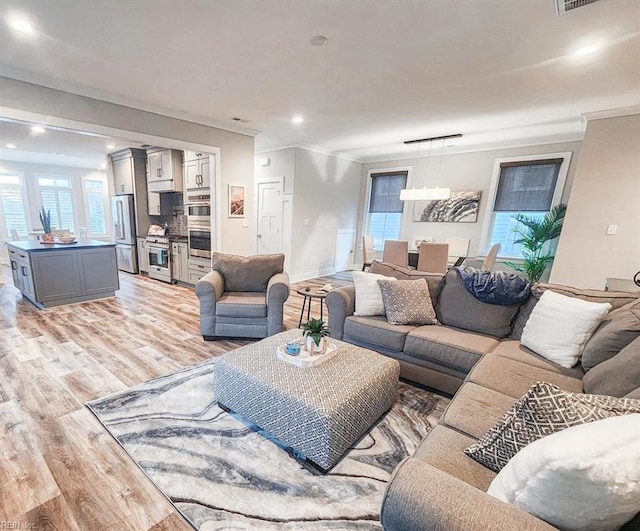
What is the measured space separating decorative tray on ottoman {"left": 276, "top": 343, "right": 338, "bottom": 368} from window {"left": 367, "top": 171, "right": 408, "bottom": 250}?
203 inches

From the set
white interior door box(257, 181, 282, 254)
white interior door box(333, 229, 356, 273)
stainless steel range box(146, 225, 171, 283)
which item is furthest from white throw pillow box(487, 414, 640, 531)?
white interior door box(333, 229, 356, 273)

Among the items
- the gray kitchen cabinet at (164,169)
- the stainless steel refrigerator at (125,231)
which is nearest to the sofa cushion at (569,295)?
the gray kitchen cabinet at (164,169)

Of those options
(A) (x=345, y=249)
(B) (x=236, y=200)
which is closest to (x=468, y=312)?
(B) (x=236, y=200)

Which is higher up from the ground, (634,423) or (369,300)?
(634,423)

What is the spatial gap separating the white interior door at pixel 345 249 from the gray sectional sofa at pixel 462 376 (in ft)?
13.2

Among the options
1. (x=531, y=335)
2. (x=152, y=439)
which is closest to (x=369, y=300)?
(x=531, y=335)

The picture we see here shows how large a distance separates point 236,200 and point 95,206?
645 cm

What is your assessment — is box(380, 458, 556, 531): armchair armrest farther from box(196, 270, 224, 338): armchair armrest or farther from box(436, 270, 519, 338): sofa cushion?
box(196, 270, 224, 338): armchair armrest

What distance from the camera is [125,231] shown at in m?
6.11

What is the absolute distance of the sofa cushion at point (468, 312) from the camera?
238cm

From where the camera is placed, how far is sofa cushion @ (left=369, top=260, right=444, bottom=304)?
8.89 ft

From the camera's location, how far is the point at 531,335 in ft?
6.91

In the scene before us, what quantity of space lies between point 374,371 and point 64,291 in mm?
4428

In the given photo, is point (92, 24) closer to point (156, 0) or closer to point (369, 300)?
point (156, 0)
